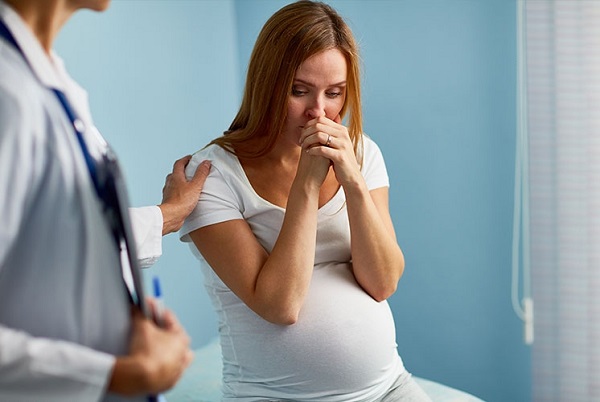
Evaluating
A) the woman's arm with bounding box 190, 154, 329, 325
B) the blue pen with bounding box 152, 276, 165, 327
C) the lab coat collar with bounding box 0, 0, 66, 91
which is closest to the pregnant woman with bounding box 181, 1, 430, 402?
the woman's arm with bounding box 190, 154, 329, 325

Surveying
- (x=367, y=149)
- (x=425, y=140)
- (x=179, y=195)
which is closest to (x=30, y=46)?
(x=179, y=195)

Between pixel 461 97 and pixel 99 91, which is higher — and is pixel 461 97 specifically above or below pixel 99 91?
below

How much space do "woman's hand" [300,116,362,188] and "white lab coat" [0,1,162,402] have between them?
0.82 metres

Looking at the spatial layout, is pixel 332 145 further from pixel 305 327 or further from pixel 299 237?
pixel 305 327

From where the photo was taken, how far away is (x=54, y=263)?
2.77 feet

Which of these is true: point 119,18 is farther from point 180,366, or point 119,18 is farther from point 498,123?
point 180,366

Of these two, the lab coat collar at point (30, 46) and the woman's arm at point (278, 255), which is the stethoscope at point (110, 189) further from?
the woman's arm at point (278, 255)

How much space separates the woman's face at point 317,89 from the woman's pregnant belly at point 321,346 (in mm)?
332

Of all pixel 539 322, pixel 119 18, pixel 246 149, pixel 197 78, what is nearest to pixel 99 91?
pixel 119 18

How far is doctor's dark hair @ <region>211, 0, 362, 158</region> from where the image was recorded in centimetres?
170

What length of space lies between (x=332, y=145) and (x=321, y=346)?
408mm

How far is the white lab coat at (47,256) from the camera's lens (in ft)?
2.64

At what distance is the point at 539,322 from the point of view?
2496mm

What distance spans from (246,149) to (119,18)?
0.86 metres
